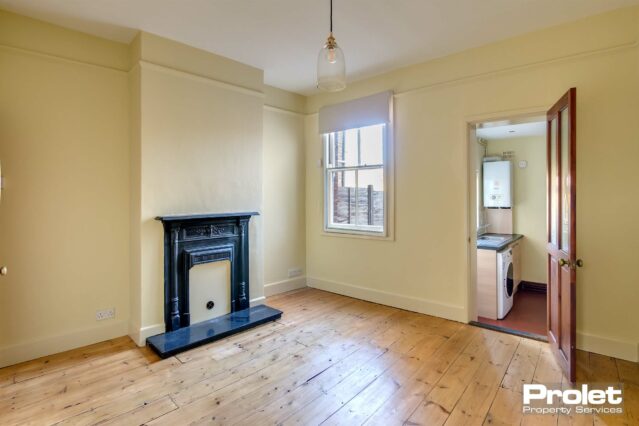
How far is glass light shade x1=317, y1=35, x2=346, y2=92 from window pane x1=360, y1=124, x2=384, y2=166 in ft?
7.16

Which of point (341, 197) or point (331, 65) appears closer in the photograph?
point (331, 65)

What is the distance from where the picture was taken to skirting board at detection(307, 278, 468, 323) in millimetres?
3617

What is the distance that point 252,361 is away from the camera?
2.78m

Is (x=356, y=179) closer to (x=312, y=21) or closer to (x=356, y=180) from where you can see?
(x=356, y=180)

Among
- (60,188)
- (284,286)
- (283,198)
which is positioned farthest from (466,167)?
(60,188)

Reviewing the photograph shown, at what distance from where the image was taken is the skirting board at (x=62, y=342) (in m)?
2.73

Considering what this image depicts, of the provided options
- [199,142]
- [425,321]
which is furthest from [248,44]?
[425,321]

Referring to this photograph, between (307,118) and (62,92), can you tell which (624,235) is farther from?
(62,92)

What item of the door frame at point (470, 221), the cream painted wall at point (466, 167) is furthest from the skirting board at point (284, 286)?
the door frame at point (470, 221)

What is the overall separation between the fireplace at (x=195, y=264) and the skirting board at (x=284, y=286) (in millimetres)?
722

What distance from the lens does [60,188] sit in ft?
9.65

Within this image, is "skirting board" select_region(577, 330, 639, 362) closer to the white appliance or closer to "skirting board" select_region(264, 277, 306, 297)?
the white appliance

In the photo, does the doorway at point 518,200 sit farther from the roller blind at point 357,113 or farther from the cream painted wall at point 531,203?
the roller blind at point 357,113

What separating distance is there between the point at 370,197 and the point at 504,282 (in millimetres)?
2056
